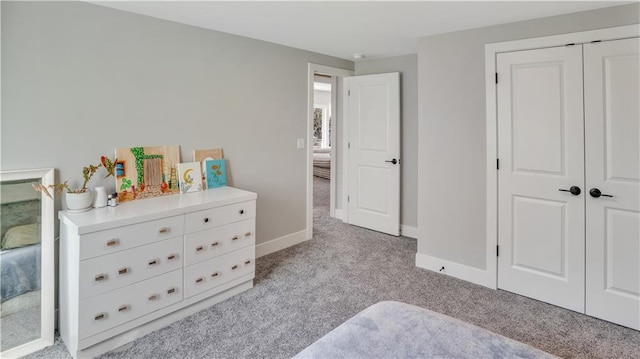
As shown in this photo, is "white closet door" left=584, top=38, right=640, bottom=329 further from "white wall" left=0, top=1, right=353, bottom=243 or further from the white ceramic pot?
the white ceramic pot

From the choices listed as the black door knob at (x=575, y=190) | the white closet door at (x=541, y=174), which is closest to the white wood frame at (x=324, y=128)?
the white closet door at (x=541, y=174)

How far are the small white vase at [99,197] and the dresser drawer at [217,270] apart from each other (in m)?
0.73

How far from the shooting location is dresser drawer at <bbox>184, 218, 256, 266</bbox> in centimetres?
253

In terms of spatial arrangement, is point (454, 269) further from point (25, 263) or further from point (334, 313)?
point (25, 263)

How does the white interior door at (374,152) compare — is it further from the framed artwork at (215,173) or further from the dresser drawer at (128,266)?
the dresser drawer at (128,266)

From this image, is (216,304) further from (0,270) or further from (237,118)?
(237,118)

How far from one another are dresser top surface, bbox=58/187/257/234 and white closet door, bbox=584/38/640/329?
266cm

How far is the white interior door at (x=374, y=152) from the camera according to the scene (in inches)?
173

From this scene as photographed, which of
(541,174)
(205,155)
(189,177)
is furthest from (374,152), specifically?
(189,177)

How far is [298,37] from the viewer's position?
11.2ft

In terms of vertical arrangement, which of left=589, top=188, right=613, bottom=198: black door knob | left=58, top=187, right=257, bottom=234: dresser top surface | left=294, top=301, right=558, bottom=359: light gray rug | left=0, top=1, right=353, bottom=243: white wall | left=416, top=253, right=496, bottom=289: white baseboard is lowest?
left=416, top=253, right=496, bottom=289: white baseboard

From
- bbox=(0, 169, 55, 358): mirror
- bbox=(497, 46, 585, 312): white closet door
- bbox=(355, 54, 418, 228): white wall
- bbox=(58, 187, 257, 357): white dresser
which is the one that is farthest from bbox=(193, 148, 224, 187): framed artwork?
bbox=(497, 46, 585, 312): white closet door

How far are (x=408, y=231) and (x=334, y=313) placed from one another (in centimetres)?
216

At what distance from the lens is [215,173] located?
320cm
